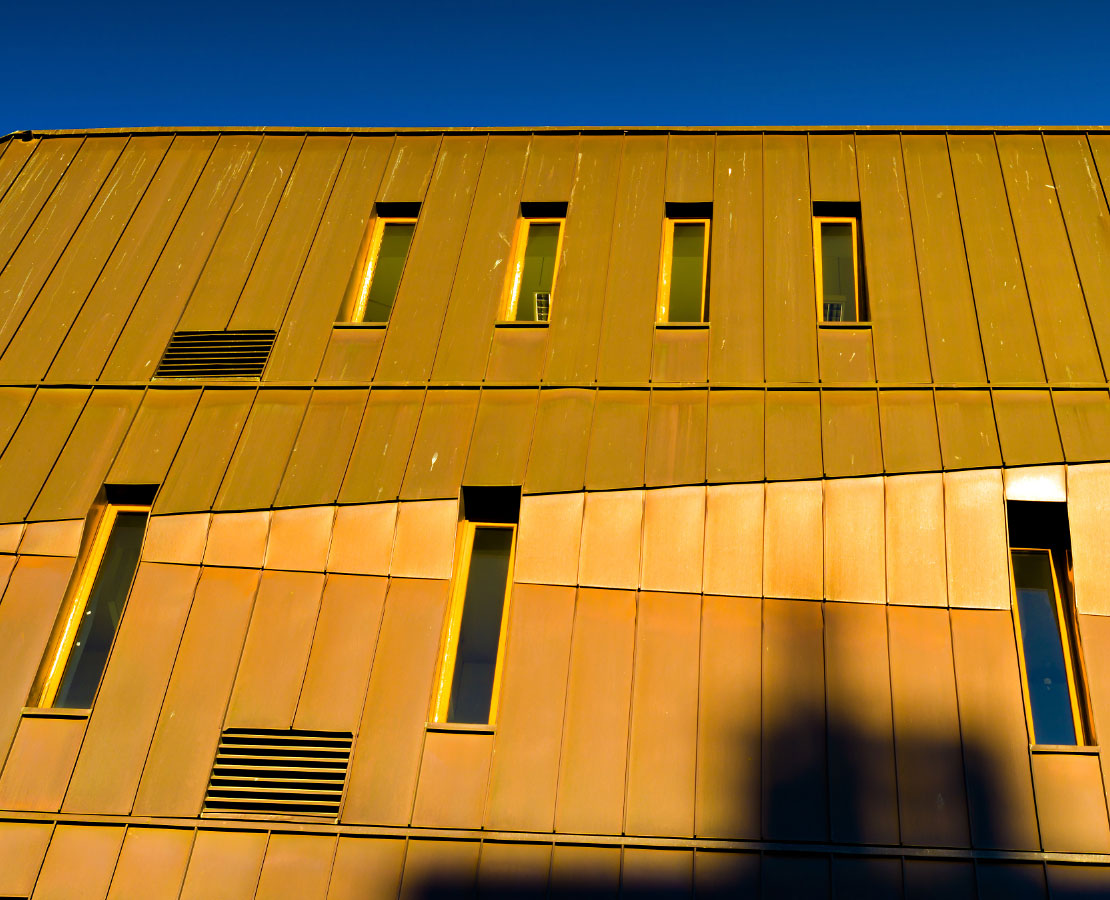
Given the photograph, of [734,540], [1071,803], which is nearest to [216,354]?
[734,540]

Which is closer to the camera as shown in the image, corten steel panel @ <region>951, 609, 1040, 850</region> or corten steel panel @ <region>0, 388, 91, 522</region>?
corten steel panel @ <region>951, 609, 1040, 850</region>

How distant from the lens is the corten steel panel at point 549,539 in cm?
948

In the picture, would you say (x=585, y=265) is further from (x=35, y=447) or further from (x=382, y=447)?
(x=35, y=447)

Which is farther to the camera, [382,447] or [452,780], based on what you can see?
[382,447]

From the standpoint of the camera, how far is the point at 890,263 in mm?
11070

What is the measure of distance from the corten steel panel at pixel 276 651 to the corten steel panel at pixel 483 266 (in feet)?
8.46

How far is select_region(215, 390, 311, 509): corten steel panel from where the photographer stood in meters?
10.1

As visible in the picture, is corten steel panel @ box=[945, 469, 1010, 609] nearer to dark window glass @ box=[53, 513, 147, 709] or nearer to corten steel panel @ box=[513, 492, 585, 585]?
corten steel panel @ box=[513, 492, 585, 585]

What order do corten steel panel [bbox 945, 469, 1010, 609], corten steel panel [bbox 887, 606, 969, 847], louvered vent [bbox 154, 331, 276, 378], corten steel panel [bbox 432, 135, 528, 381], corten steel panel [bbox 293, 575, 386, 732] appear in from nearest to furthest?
corten steel panel [bbox 887, 606, 969, 847]
corten steel panel [bbox 293, 575, 386, 732]
corten steel panel [bbox 945, 469, 1010, 609]
corten steel panel [bbox 432, 135, 528, 381]
louvered vent [bbox 154, 331, 276, 378]

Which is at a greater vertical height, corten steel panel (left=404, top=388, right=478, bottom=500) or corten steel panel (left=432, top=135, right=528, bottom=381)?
corten steel panel (left=432, top=135, right=528, bottom=381)

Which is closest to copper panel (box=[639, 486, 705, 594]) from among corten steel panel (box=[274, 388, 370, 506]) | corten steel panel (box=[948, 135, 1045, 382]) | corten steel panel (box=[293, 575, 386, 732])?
corten steel panel (box=[293, 575, 386, 732])

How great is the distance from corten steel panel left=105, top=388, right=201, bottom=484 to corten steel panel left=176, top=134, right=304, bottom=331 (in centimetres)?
90

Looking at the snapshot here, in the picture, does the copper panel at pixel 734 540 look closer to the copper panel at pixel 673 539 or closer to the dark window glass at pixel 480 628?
the copper panel at pixel 673 539

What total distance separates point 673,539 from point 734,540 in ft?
1.77
